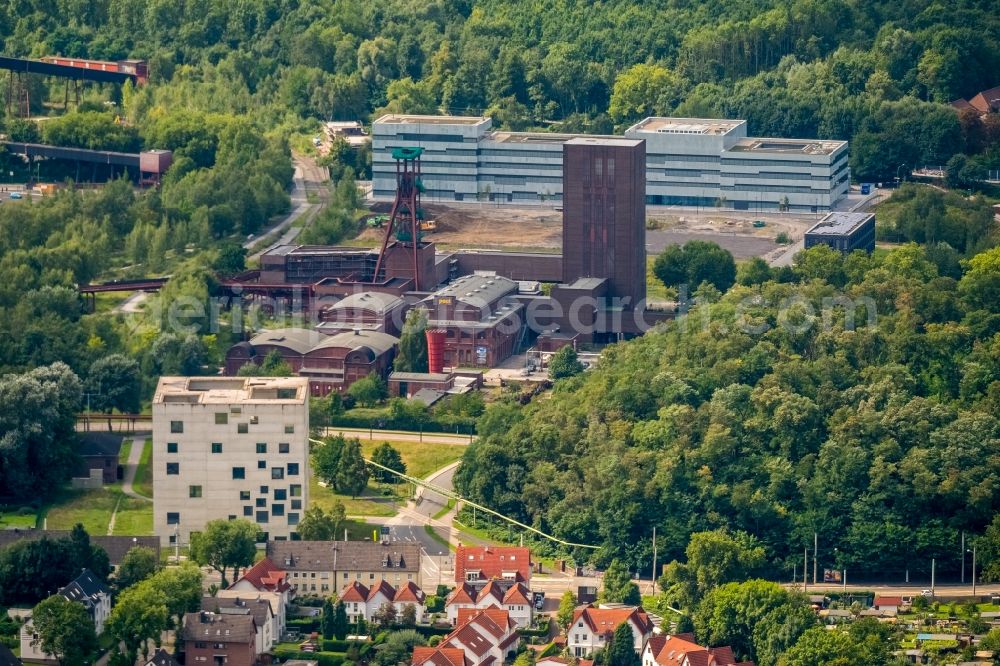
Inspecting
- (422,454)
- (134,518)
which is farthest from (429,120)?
(134,518)

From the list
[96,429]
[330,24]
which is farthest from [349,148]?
[96,429]

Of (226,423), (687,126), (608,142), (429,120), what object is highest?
(429,120)

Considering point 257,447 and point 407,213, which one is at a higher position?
point 407,213

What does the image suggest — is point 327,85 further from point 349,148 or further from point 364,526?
point 364,526

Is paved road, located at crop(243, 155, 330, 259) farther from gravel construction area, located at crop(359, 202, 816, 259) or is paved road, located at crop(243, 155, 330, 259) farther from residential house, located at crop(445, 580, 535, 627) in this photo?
residential house, located at crop(445, 580, 535, 627)

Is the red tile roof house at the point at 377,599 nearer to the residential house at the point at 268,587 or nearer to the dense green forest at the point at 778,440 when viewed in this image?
the residential house at the point at 268,587

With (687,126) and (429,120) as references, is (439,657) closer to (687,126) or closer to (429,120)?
(687,126)
